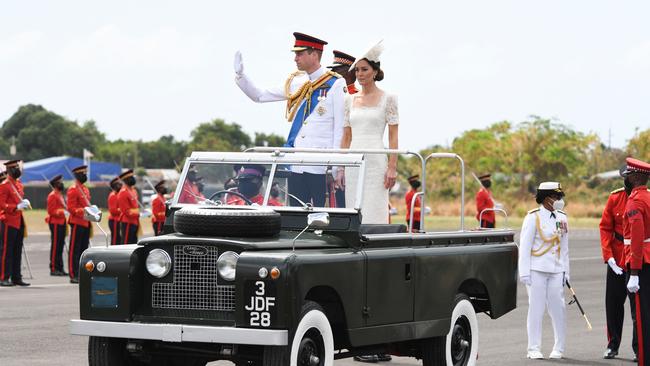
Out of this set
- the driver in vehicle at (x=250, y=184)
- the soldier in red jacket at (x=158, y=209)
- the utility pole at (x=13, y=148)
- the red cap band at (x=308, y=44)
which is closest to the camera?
the driver in vehicle at (x=250, y=184)

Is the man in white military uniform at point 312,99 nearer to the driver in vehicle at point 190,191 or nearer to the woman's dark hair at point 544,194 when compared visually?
the driver in vehicle at point 190,191

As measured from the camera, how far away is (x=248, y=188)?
1002cm

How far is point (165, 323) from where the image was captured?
8.70 m

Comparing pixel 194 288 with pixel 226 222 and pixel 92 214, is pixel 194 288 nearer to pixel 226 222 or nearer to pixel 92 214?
pixel 226 222

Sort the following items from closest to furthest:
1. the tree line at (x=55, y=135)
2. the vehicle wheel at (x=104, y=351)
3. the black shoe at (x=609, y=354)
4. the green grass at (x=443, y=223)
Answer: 1. the vehicle wheel at (x=104, y=351)
2. the black shoe at (x=609, y=354)
3. the green grass at (x=443, y=223)
4. the tree line at (x=55, y=135)

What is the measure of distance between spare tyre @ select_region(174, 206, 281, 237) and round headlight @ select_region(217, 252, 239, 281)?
30cm

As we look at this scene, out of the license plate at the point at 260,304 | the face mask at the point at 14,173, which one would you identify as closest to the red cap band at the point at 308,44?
the license plate at the point at 260,304

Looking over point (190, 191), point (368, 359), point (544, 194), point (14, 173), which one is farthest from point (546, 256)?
point (14, 173)

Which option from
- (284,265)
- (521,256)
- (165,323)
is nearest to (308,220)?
(284,265)

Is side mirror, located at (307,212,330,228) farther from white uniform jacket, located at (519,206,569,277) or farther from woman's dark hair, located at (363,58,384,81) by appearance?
white uniform jacket, located at (519,206,569,277)

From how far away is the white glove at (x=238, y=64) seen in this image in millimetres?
11320

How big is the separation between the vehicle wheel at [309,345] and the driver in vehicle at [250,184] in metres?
1.36

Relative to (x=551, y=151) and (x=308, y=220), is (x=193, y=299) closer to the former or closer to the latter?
(x=308, y=220)

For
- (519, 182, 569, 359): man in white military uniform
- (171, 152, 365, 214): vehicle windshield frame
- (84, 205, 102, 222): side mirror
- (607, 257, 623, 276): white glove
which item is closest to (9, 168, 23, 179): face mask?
(519, 182, 569, 359): man in white military uniform
